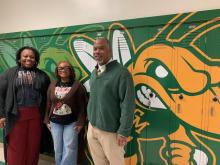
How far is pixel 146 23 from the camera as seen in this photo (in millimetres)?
2533

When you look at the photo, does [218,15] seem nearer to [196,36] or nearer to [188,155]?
[196,36]

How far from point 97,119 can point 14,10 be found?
2475 mm

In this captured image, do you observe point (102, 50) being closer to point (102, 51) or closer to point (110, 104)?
point (102, 51)

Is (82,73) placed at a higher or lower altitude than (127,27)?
lower

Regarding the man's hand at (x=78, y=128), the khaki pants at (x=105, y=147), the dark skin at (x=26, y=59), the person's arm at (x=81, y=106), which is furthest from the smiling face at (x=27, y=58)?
the khaki pants at (x=105, y=147)

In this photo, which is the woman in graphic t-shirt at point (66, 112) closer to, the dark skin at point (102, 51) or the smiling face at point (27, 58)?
the smiling face at point (27, 58)

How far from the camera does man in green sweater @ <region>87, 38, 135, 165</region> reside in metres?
2.12

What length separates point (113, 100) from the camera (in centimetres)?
220

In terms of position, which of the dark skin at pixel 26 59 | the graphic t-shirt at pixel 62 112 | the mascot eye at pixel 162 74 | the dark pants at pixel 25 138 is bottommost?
the dark pants at pixel 25 138

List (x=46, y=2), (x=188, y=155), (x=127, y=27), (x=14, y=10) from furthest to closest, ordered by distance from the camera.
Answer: (x=14, y=10), (x=46, y=2), (x=127, y=27), (x=188, y=155)

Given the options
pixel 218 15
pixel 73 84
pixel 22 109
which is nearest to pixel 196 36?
pixel 218 15

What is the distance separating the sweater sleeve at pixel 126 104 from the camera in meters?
2.10

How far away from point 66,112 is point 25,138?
0.59m

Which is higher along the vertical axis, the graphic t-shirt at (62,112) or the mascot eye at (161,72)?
the mascot eye at (161,72)
